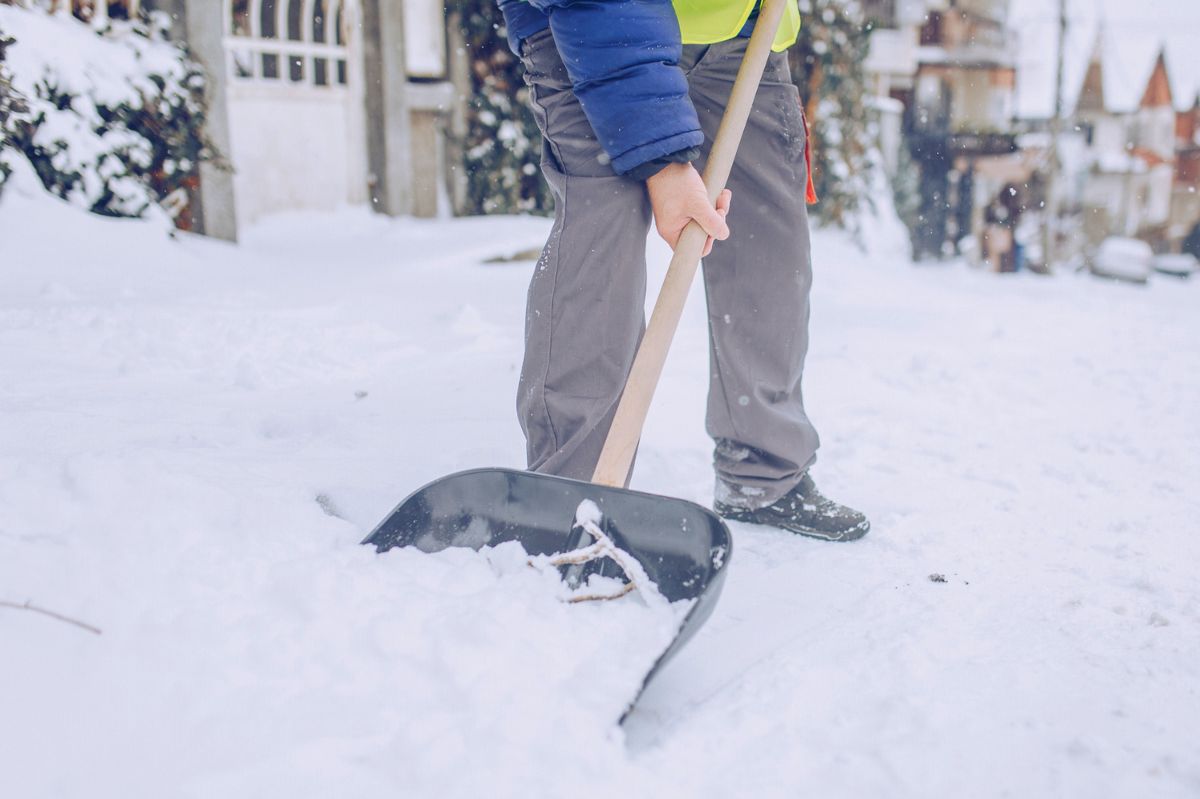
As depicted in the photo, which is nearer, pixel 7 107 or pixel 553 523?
pixel 553 523

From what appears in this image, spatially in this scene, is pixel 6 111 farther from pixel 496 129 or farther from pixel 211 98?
pixel 496 129

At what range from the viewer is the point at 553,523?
1.44 meters

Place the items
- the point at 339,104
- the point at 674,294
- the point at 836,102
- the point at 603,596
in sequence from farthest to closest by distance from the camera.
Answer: the point at 836,102, the point at 339,104, the point at 674,294, the point at 603,596

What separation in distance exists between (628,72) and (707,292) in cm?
60

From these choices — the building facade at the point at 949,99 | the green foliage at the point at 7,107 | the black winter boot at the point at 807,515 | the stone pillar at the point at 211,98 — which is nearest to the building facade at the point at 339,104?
Result: the stone pillar at the point at 211,98

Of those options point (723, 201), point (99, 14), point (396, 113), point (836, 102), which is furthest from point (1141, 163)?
point (723, 201)

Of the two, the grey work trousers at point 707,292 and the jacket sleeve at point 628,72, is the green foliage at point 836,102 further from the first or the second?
the jacket sleeve at point 628,72

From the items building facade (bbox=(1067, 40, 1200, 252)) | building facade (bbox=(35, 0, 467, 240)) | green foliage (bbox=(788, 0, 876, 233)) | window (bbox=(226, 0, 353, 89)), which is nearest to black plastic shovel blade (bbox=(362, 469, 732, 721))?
building facade (bbox=(35, 0, 467, 240))

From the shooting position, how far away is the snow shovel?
1329mm

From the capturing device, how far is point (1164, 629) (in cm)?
152

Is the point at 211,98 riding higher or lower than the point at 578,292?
higher

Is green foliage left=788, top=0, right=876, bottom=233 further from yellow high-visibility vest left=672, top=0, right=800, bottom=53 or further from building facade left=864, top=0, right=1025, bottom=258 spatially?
yellow high-visibility vest left=672, top=0, right=800, bottom=53

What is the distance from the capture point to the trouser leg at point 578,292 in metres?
1.63

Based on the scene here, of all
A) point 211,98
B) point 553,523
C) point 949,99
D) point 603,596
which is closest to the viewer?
point 603,596
